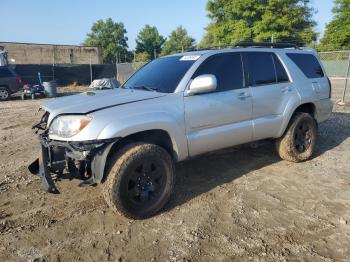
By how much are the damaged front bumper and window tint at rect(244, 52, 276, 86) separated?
234 cm

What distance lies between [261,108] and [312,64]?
1.71m

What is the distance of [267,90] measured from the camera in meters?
4.99

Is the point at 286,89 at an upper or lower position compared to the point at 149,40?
lower

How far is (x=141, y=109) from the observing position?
3727 millimetres

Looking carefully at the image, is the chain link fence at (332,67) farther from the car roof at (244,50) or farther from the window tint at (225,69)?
the window tint at (225,69)

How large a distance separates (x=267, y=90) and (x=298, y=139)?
1.18 m

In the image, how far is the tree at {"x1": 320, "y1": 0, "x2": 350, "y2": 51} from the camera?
42.4 metres

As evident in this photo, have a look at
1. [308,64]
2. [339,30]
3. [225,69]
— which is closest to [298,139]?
[308,64]

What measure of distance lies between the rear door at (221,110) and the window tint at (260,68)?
6.9 inches

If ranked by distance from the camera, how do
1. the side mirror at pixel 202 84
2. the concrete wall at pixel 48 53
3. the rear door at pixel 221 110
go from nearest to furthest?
the side mirror at pixel 202 84
the rear door at pixel 221 110
the concrete wall at pixel 48 53

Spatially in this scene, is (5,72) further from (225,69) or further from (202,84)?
(202,84)

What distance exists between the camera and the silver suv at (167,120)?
351 centimetres

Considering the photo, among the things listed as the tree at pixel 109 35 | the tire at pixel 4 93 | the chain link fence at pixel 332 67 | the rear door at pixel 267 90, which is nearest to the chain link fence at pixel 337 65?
the chain link fence at pixel 332 67

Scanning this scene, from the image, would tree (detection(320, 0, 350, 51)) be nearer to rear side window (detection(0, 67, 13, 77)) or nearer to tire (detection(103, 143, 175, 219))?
rear side window (detection(0, 67, 13, 77))
